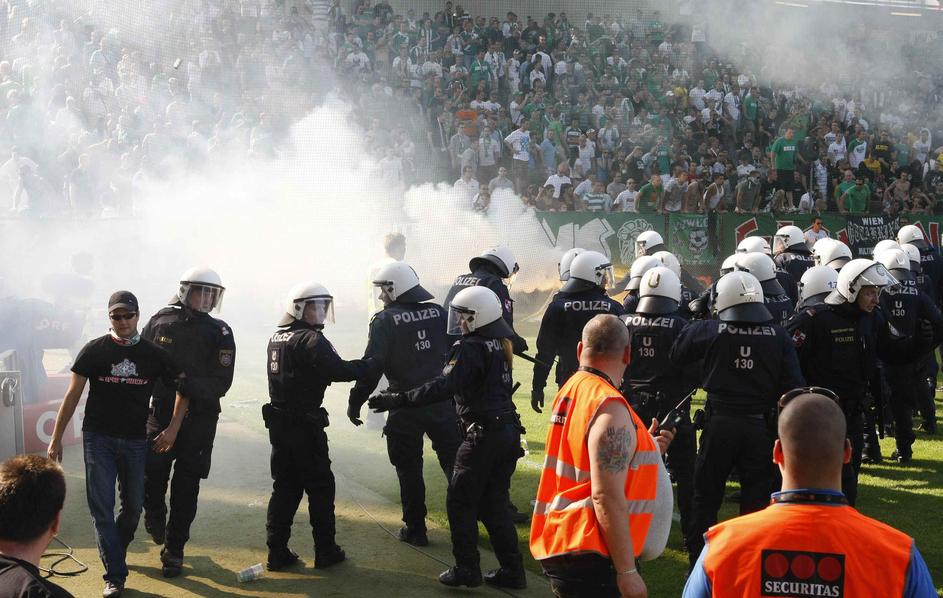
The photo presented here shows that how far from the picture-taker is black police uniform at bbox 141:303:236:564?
22.0ft

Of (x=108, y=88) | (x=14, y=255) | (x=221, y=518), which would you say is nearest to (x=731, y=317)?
(x=221, y=518)

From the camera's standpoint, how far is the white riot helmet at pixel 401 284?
7266mm

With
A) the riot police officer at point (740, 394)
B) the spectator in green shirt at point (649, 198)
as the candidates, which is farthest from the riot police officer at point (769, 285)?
the spectator in green shirt at point (649, 198)

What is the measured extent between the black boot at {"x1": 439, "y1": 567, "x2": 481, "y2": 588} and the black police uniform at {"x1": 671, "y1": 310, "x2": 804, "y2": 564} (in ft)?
4.32

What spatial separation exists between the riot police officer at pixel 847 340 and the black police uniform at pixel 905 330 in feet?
6.15

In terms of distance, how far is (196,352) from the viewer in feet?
22.2

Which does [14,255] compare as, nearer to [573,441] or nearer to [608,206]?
[608,206]

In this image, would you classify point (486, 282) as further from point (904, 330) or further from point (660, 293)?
point (904, 330)

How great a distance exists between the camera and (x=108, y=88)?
76.3 ft

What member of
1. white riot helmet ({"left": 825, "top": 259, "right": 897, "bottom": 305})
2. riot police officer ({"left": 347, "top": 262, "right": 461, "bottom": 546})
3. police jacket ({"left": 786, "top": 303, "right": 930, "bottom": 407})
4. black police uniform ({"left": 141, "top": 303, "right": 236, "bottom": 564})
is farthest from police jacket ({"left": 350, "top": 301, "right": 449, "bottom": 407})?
white riot helmet ({"left": 825, "top": 259, "right": 897, "bottom": 305})

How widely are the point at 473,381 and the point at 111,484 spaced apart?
7.25 feet

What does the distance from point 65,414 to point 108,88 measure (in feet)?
62.2

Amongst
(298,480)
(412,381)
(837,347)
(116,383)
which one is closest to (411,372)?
(412,381)

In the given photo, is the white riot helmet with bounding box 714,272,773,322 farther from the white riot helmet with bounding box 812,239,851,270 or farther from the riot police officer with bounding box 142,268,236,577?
the white riot helmet with bounding box 812,239,851,270
